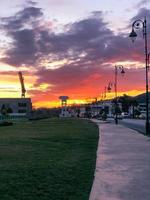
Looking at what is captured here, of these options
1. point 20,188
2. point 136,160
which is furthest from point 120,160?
point 20,188

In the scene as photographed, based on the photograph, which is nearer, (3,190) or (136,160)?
(3,190)

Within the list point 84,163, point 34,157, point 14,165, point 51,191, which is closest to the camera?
point 51,191

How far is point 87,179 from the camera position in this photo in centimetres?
1348

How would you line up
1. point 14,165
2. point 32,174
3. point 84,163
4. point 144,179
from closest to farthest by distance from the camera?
point 144,179
point 32,174
point 14,165
point 84,163

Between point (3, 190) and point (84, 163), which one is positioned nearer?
point (3, 190)

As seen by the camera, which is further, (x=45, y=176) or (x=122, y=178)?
(x=45, y=176)

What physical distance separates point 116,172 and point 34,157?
198 inches

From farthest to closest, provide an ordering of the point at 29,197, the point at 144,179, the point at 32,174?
the point at 32,174, the point at 144,179, the point at 29,197

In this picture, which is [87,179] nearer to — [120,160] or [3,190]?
[3,190]

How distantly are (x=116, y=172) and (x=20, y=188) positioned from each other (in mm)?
3800

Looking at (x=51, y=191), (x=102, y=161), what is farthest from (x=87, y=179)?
(x=102, y=161)

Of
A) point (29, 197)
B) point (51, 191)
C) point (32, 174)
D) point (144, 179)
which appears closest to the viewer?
point (29, 197)

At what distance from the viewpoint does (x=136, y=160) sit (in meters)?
18.1

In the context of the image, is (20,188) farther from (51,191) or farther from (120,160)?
(120,160)
